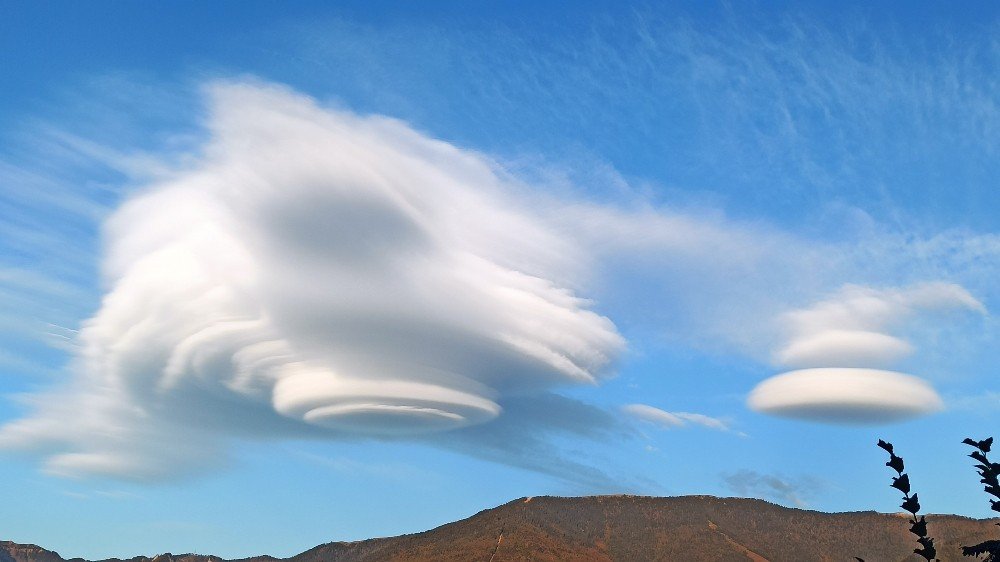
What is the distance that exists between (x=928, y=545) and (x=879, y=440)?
5327mm

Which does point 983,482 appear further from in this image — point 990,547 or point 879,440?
point 879,440

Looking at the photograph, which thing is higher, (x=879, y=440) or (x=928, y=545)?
(x=879, y=440)

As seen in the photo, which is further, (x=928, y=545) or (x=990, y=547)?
(x=990, y=547)

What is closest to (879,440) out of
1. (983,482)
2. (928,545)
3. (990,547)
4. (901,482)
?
(901,482)

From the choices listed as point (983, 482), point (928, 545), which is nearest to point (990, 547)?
point (983, 482)

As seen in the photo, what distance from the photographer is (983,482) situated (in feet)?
135

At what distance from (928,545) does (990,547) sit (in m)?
7.13

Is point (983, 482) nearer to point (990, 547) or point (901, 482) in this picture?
point (990, 547)

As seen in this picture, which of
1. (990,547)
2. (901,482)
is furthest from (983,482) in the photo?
(901,482)

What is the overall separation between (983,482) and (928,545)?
5.96m

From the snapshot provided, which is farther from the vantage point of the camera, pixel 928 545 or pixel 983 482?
pixel 983 482

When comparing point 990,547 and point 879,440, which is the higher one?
point 879,440

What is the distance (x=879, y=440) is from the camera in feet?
122

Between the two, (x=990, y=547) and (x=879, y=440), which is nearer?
(x=879, y=440)
